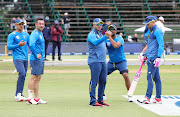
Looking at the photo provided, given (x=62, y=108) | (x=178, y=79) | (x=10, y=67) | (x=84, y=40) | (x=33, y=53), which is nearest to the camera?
(x=62, y=108)

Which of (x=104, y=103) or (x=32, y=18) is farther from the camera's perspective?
(x=32, y=18)

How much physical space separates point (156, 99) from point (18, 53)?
3522mm

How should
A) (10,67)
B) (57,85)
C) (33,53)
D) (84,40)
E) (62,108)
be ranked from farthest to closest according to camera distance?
1. (84,40)
2. (10,67)
3. (57,85)
4. (33,53)
5. (62,108)

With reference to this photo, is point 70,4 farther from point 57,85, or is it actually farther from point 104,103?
point 104,103

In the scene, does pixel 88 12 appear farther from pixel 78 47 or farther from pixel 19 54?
pixel 19 54

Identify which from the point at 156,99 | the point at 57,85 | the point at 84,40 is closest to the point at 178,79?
the point at 57,85

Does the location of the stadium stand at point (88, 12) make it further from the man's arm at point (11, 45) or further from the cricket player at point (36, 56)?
the cricket player at point (36, 56)

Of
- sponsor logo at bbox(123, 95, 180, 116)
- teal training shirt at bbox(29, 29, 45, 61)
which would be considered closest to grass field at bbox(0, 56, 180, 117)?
sponsor logo at bbox(123, 95, 180, 116)

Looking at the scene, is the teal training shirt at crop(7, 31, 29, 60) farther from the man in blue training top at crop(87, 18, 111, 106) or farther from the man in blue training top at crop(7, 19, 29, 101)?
the man in blue training top at crop(87, 18, 111, 106)

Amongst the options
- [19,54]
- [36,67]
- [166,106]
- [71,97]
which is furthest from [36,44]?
[166,106]

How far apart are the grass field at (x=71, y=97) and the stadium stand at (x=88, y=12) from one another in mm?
20904

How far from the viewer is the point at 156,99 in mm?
10859

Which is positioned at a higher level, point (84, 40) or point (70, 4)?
point (70, 4)

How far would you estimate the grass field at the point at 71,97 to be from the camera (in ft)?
30.5
